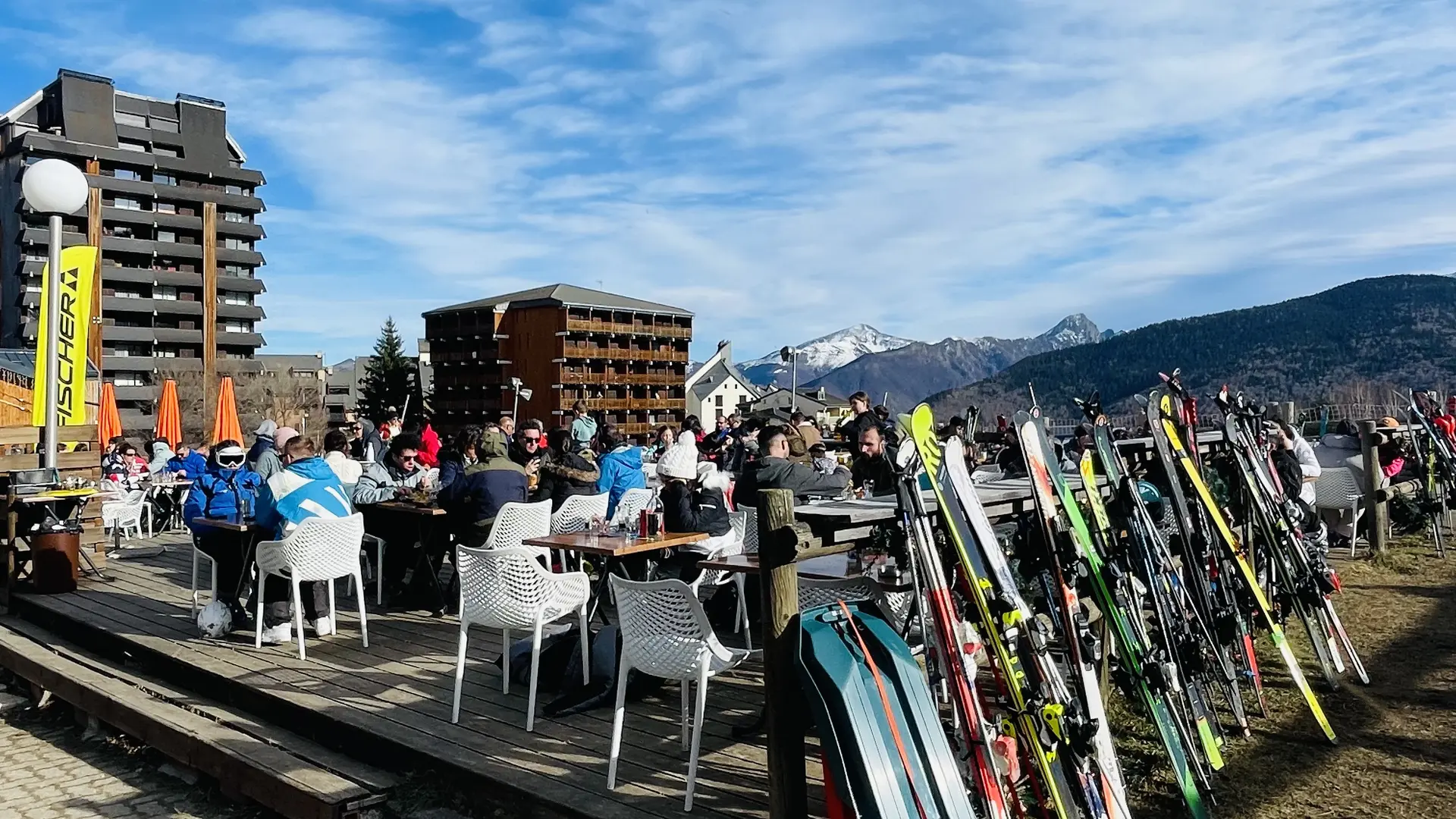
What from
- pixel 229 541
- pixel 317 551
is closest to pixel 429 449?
pixel 229 541

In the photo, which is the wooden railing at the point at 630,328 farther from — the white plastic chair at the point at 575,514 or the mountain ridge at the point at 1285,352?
the white plastic chair at the point at 575,514

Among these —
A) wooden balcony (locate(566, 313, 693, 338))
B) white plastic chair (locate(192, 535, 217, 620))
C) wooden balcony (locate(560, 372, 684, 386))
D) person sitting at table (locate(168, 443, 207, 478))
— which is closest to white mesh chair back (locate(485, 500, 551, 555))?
white plastic chair (locate(192, 535, 217, 620))

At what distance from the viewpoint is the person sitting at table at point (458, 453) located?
24.2 feet

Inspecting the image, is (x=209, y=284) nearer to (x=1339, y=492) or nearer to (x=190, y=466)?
(x=190, y=466)

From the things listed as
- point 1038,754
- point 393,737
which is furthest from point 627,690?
point 1038,754

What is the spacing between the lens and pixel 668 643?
150 inches

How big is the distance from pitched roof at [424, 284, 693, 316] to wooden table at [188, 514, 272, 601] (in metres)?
67.9

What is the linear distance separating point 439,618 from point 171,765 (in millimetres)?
1901

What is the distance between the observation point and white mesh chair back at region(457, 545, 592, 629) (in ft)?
15.1

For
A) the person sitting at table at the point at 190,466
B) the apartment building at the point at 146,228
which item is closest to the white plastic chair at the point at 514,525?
the person sitting at table at the point at 190,466

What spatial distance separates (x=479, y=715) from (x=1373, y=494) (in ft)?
29.1

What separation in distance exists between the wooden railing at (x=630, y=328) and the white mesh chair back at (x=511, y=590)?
69536mm

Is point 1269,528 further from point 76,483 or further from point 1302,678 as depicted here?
point 76,483

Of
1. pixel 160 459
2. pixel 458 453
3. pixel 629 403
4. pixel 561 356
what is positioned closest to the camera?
pixel 458 453
